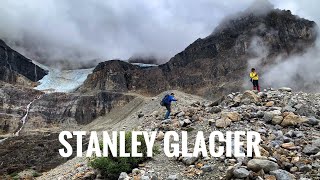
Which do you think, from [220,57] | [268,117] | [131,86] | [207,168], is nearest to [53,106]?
[131,86]

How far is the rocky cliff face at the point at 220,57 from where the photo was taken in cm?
11281

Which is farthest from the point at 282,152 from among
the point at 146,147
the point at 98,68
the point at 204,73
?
the point at 98,68

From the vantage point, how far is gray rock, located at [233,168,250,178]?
10.2 metres

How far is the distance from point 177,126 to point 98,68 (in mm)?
109856

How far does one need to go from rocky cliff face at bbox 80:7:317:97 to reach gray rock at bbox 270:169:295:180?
9718cm

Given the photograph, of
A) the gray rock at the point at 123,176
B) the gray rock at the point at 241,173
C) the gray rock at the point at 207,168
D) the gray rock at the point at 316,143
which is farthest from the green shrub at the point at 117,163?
the gray rock at the point at 316,143

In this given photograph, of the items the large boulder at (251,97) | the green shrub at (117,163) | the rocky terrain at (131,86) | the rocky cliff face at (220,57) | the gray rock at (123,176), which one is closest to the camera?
the gray rock at (123,176)

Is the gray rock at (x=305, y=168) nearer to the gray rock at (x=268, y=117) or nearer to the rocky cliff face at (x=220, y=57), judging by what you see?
the gray rock at (x=268, y=117)

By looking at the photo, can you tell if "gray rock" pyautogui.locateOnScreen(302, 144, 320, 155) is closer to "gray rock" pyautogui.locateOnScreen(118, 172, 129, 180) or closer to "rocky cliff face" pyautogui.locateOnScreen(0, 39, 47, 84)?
"gray rock" pyautogui.locateOnScreen(118, 172, 129, 180)

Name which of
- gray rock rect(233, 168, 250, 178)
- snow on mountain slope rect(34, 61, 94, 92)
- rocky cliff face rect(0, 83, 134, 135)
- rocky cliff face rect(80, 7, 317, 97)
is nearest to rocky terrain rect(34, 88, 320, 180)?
gray rock rect(233, 168, 250, 178)

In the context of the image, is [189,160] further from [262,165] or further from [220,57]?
[220,57]

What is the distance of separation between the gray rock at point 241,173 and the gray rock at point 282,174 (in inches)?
22.4

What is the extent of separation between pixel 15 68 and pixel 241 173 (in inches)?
5153

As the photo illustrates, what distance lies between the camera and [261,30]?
119m
